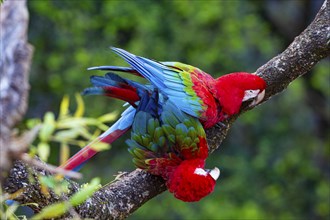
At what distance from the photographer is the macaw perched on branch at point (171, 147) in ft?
6.02

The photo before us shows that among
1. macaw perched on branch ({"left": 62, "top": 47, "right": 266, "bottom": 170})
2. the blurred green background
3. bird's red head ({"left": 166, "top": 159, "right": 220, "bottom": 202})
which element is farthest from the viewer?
the blurred green background

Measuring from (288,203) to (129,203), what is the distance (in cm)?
441

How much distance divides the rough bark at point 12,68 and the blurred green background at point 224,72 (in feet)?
14.3

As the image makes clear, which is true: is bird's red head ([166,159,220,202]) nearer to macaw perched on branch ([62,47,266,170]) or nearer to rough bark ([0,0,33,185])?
macaw perched on branch ([62,47,266,170])

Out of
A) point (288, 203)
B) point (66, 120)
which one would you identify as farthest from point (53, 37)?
point (66, 120)

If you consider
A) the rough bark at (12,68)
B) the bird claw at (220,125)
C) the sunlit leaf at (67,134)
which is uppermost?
the rough bark at (12,68)

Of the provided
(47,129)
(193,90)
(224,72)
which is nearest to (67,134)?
(47,129)

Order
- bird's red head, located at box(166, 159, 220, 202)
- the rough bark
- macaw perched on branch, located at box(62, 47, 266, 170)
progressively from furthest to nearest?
macaw perched on branch, located at box(62, 47, 266, 170) < bird's red head, located at box(166, 159, 220, 202) < the rough bark

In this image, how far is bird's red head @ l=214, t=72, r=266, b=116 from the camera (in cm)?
200

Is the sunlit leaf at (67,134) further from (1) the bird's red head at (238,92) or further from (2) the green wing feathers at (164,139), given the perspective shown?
(1) the bird's red head at (238,92)

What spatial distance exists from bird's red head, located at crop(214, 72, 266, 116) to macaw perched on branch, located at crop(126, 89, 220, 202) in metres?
0.13

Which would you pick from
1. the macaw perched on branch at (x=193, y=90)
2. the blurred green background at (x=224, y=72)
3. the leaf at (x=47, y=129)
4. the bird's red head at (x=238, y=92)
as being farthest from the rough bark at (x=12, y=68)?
the blurred green background at (x=224, y=72)

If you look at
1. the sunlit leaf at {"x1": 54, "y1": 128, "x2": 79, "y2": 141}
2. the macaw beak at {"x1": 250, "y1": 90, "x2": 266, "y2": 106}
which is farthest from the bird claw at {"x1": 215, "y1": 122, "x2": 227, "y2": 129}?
the sunlit leaf at {"x1": 54, "y1": 128, "x2": 79, "y2": 141}

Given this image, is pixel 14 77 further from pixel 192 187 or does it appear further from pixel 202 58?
pixel 202 58
